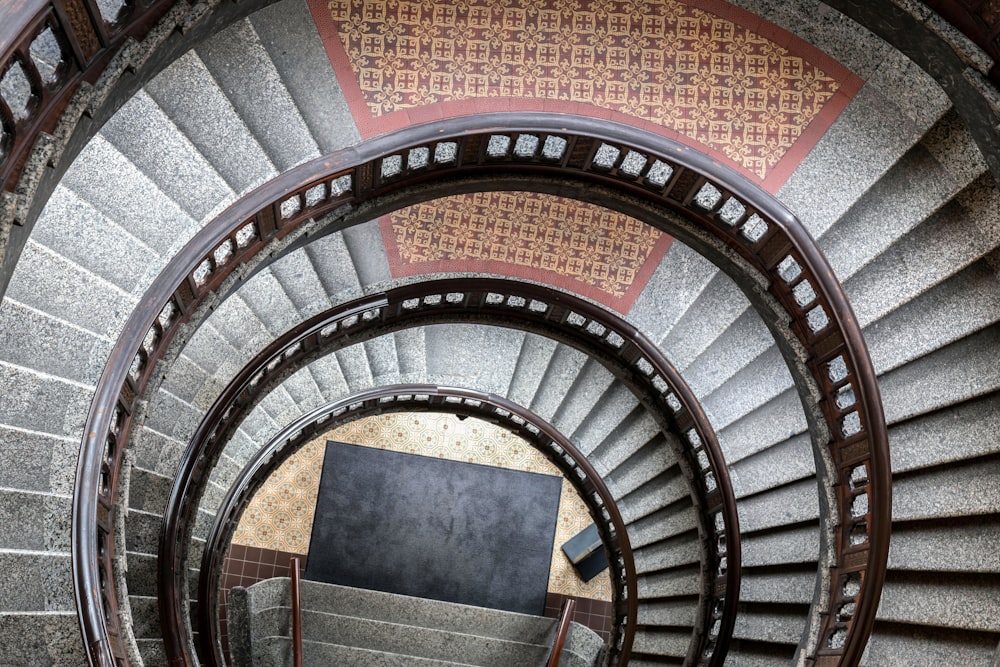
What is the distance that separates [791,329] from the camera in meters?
5.59

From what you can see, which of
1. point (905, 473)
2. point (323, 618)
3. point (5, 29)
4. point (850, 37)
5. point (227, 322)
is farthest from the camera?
point (323, 618)

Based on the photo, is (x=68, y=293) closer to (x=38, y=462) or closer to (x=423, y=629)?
(x=38, y=462)

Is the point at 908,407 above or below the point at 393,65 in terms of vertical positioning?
below

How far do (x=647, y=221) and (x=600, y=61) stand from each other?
1244 millimetres

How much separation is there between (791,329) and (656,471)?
12.5ft

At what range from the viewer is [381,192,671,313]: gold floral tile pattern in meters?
6.87

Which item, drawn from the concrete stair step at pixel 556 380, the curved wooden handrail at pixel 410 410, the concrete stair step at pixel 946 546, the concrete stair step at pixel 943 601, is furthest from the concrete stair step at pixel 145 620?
the concrete stair step at pixel 946 546

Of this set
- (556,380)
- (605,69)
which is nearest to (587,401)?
(556,380)

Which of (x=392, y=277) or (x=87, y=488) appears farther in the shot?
(x=392, y=277)

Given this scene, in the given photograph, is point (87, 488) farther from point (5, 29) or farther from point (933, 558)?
point (933, 558)

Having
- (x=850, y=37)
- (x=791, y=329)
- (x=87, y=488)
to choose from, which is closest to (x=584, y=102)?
(x=850, y=37)

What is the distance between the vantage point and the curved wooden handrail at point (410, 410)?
833 cm

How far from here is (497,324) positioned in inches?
312


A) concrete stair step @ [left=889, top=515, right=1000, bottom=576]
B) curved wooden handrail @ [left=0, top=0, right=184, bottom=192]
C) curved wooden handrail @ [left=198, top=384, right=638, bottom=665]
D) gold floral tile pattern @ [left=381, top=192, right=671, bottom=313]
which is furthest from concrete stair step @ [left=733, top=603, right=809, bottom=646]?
curved wooden handrail @ [left=0, top=0, right=184, bottom=192]
